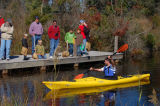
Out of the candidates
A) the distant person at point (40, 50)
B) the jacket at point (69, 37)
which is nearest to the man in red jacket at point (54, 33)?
the distant person at point (40, 50)

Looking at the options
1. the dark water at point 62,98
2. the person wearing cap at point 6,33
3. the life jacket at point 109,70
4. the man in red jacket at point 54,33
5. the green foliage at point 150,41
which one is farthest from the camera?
the green foliage at point 150,41

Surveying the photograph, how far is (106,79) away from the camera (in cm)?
1162

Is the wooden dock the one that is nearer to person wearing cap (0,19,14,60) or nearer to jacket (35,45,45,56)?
jacket (35,45,45,56)

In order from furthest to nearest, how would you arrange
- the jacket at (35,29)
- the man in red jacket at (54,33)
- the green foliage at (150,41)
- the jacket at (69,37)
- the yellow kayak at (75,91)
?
the green foliage at (150,41), the jacket at (69,37), the man in red jacket at (54,33), the jacket at (35,29), the yellow kayak at (75,91)

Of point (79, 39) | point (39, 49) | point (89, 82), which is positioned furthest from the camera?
point (79, 39)

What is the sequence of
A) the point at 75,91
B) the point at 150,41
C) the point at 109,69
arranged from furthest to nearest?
1. the point at 150,41
2. the point at 109,69
3. the point at 75,91

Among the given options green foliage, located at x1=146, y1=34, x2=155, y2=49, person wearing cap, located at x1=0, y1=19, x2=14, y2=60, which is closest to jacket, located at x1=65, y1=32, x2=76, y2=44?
person wearing cap, located at x1=0, y1=19, x2=14, y2=60

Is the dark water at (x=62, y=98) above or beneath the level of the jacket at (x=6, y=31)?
beneath

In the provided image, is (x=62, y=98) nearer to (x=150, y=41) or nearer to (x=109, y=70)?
(x=109, y=70)

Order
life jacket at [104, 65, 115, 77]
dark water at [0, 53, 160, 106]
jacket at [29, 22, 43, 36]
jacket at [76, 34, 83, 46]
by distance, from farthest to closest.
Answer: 1. jacket at [76, 34, 83, 46]
2. jacket at [29, 22, 43, 36]
3. life jacket at [104, 65, 115, 77]
4. dark water at [0, 53, 160, 106]

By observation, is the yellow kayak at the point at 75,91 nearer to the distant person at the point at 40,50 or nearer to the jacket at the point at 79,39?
the distant person at the point at 40,50

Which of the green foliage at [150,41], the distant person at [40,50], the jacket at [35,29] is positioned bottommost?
the distant person at [40,50]

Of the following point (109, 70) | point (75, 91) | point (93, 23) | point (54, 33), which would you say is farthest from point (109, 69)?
point (93, 23)

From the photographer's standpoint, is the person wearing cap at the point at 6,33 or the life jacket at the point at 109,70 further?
the person wearing cap at the point at 6,33
